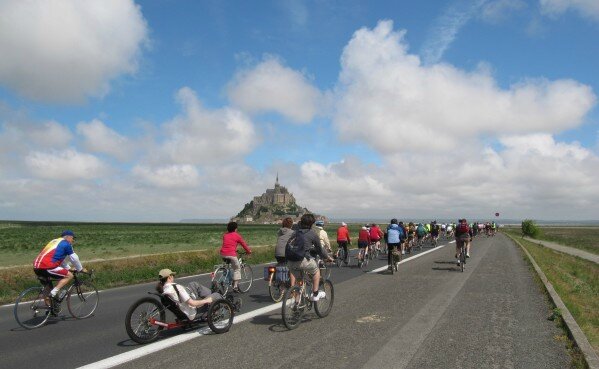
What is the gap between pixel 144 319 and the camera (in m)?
7.22

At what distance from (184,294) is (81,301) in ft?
12.0

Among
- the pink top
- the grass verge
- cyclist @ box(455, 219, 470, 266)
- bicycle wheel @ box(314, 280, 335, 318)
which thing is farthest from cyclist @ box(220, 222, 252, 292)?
cyclist @ box(455, 219, 470, 266)

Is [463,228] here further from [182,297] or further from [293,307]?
[182,297]

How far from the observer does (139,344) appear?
7.09m

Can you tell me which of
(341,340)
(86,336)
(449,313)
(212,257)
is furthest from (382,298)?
(212,257)

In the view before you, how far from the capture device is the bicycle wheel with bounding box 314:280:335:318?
29.4 ft

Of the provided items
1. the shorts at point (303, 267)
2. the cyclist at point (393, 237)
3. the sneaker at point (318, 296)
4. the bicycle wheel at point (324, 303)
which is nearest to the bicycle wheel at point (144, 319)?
the shorts at point (303, 267)

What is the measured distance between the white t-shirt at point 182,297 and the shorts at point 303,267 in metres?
2.02

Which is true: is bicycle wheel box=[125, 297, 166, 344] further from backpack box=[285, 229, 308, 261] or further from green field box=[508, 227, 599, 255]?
green field box=[508, 227, 599, 255]

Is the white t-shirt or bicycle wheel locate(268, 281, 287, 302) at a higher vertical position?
the white t-shirt

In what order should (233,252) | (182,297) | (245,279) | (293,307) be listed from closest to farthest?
1. (182,297)
2. (293,307)
3. (233,252)
4. (245,279)

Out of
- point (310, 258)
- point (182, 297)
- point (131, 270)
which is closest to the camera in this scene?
point (182, 297)

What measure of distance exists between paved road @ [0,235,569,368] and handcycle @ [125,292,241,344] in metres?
0.23

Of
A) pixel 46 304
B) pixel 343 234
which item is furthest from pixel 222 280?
pixel 343 234
